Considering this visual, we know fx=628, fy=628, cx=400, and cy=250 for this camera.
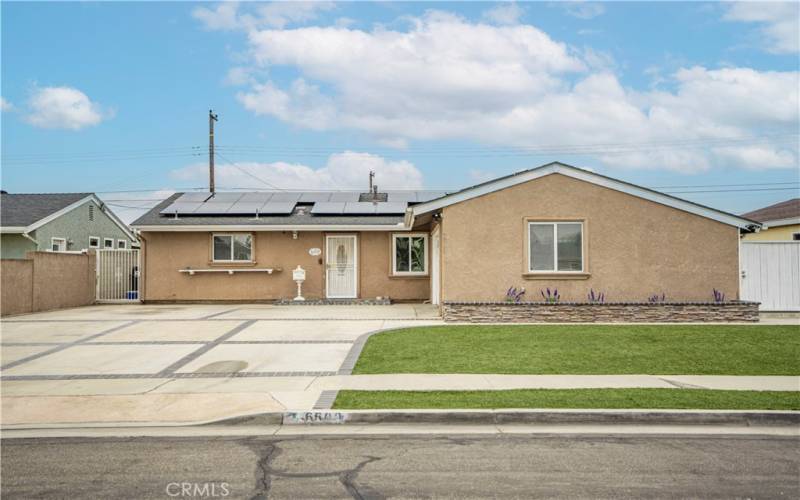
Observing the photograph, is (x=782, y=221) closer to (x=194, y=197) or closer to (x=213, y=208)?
(x=213, y=208)

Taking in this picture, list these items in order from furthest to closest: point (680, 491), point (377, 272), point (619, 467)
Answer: point (377, 272), point (619, 467), point (680, 491)

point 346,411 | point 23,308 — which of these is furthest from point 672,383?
point 23,308

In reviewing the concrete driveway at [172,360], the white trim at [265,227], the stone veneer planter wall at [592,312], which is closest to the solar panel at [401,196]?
the white trim at [265,227]

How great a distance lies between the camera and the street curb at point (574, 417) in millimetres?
7367

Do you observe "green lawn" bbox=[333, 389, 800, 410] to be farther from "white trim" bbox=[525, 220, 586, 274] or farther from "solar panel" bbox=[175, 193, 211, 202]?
"solar panel" bbox=[175, 193, 211, 202]

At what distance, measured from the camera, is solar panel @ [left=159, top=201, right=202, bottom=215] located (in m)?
22.4

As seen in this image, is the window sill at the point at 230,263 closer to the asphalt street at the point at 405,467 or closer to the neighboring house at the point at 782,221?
the asphalt street at the point at 405,467

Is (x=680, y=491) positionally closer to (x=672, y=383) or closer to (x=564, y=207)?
(x=672, y=383)

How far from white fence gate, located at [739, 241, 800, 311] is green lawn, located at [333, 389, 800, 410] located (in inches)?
413

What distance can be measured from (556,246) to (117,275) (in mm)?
15841

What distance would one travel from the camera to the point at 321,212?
22422 mm

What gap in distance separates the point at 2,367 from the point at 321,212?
1266 cm

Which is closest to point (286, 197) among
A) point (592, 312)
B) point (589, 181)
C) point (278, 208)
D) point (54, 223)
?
point (278, 208)

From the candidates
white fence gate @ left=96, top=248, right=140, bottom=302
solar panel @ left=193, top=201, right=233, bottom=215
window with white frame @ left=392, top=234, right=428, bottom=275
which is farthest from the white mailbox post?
white fence gate @ left=96, top=248, right=140, bottom=302
